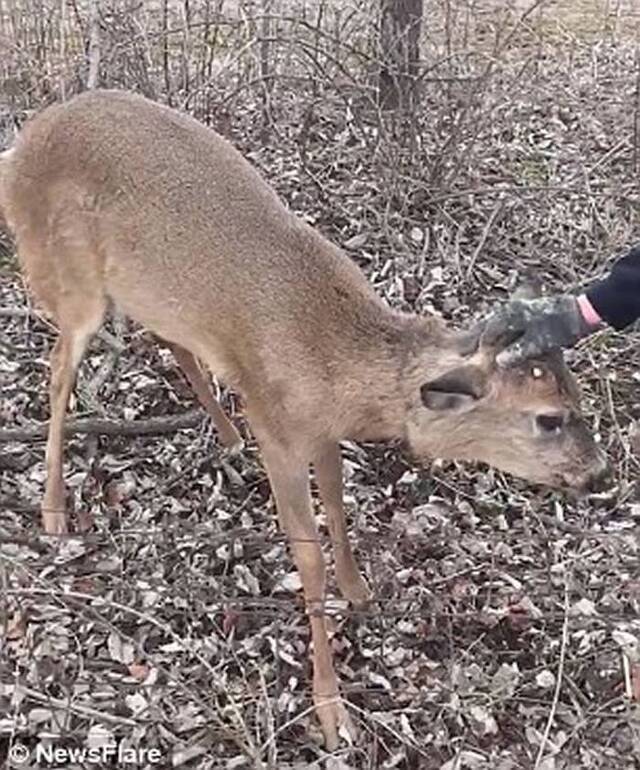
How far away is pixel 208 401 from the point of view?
536 centimetres

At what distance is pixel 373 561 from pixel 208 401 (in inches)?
39.6

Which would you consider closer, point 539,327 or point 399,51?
point 539,327

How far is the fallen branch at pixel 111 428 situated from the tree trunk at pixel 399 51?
2.18m

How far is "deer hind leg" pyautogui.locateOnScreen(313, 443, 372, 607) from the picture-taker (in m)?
4.54

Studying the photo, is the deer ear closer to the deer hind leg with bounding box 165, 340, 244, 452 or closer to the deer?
the deer

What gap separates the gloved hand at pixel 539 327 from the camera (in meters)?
3.83

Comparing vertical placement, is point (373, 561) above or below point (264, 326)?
below

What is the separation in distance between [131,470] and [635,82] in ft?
13.9

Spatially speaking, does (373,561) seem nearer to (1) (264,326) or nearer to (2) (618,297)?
(1) (264,326)

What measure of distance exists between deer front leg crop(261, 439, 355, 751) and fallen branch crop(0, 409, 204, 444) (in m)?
1.15

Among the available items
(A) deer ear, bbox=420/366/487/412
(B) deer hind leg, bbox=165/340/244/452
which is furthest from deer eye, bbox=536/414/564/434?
(B) deer hind leg, bbox=165/340/244/452

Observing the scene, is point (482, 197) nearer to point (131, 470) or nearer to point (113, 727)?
point (131, 470)

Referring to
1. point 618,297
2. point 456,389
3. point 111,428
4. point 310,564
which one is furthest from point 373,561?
point 618,297

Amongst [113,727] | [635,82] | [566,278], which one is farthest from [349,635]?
[635,82]
